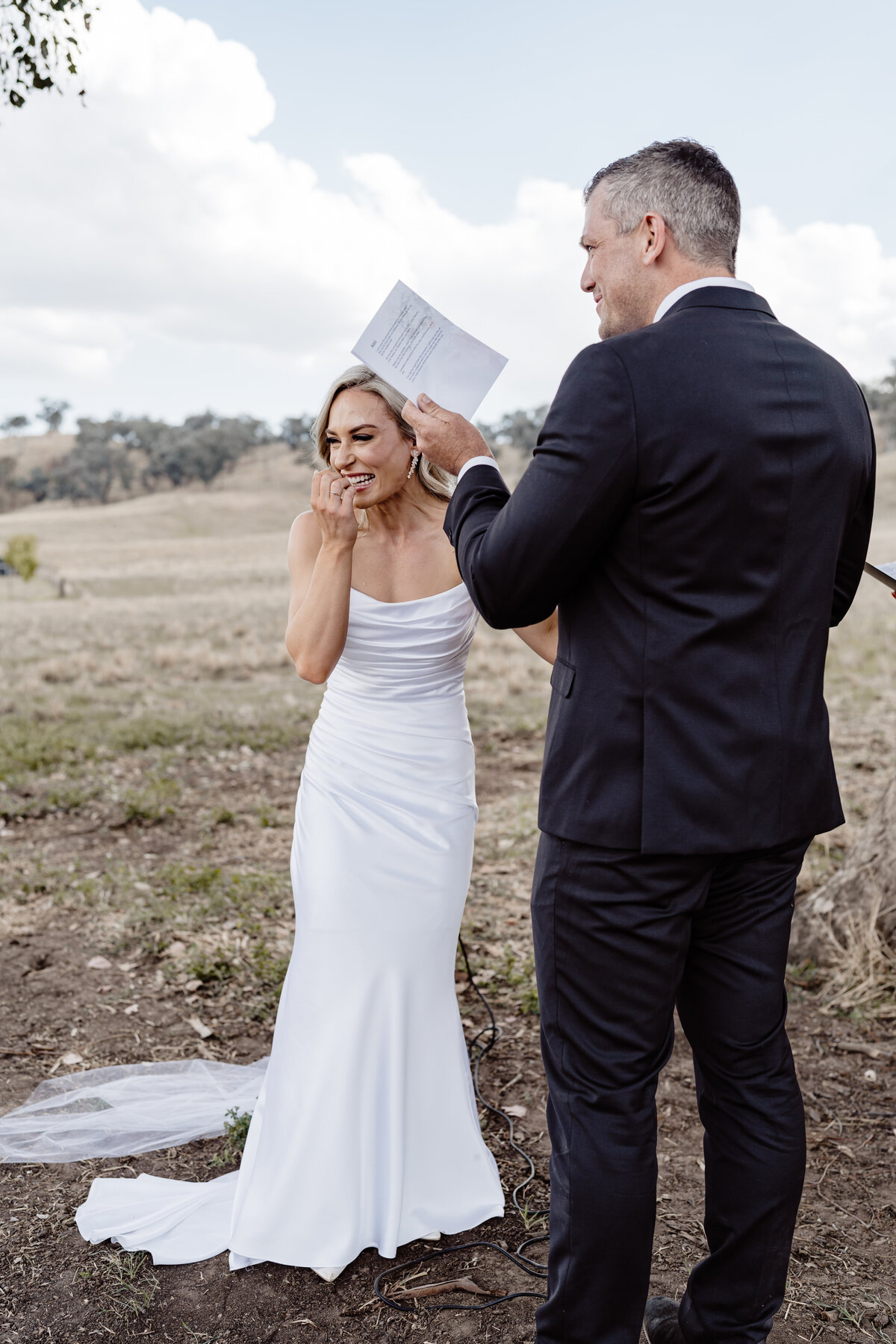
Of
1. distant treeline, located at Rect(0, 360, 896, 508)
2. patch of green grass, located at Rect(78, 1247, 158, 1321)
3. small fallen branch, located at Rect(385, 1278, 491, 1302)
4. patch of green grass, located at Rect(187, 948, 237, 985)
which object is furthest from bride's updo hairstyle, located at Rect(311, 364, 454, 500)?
distant treeline, located at Rect(0, 360, 896, 508)

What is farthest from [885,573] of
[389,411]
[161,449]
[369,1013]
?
A: [161,449]

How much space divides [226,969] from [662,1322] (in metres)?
3.04

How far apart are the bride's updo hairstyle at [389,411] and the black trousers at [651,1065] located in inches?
62.9

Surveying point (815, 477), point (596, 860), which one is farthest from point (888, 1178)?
point (815, 477)

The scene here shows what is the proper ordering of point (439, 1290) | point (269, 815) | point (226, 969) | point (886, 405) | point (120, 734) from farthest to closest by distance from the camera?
point (886, 405), point (120, 734), point (269, 815), point (226, 969), point (439, 1290)

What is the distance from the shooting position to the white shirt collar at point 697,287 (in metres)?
2.10

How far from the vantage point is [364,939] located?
3.05 metres

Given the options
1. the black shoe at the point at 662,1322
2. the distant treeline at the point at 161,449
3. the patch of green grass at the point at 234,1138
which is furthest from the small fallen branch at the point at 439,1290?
the distant treeline at the point at 161,449

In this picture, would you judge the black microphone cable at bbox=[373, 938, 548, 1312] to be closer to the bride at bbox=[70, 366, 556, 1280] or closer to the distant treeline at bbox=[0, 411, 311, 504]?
the bride at bbox=[70, 366, 556, 1280]

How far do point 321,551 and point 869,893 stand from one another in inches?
124

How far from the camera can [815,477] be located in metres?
2.05

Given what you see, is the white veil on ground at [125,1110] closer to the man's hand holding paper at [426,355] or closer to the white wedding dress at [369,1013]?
the white wedding dress at [369,1013]

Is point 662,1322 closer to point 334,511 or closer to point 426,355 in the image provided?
point 334,511

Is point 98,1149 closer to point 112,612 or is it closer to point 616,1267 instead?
point 616,1267
